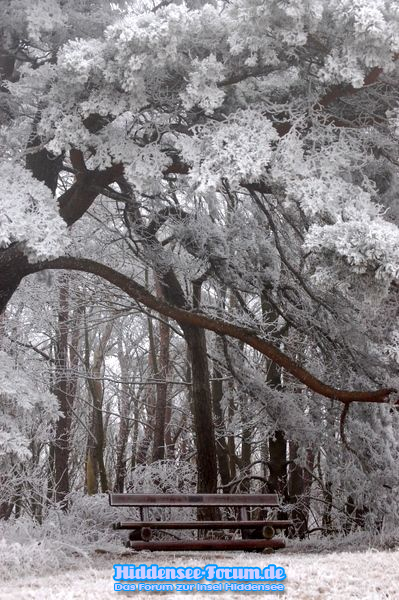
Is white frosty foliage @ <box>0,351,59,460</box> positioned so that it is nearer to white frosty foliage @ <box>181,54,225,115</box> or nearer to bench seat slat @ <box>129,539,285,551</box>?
bench seat slat @ <box>129,539,285,551</box>

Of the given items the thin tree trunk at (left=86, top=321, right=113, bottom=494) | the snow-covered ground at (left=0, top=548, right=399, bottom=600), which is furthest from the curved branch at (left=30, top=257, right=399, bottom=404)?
the thin tree trunk at (left=86, top=321, right=113, bottom=494)

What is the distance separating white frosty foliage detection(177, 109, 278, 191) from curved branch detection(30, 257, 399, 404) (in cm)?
193

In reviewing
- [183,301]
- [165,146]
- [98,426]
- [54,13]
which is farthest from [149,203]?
[98,426]

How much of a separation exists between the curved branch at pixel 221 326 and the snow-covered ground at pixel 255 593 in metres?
1.83

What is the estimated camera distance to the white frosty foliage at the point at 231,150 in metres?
5.36

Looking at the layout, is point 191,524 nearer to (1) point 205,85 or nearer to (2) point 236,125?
(2) point 236,125

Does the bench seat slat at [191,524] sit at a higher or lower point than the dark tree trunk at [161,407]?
lower

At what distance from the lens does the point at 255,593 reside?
13.9ft

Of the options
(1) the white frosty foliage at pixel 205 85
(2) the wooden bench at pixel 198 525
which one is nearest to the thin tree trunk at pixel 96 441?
(2) the wooden bench at pixel 198 525

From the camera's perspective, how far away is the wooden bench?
6.39 metres

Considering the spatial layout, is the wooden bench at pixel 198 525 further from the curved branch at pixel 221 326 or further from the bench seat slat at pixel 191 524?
the curved branch at pixel 221 326

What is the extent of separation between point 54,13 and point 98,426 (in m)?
9.76

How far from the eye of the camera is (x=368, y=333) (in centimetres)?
773

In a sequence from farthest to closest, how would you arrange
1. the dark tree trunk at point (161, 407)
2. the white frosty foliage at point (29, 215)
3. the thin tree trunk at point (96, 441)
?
the thin tree trunk at point (96, 441) → the dark tree trunk at point (161, 407) → the white frosty foliage at point (29, 215)
